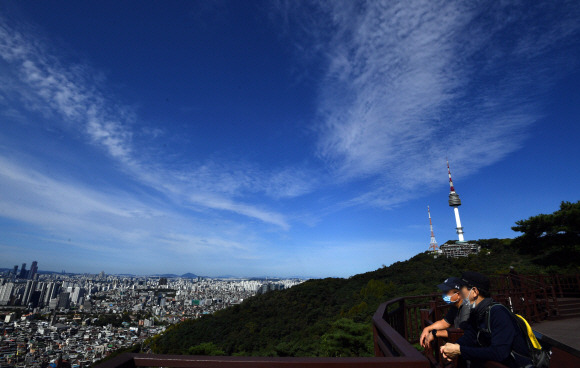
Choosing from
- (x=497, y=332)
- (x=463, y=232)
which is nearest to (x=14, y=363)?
(x=497, y=332)

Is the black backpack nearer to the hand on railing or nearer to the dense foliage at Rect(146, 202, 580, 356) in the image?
the hand on railing

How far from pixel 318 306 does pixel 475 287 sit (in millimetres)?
30913

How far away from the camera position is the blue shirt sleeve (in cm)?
149

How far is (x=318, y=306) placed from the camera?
29.8 metres

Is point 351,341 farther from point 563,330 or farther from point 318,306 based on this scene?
point 318,306

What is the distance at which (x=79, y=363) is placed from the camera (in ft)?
63.6

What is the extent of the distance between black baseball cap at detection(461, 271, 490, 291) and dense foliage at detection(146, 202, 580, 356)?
1302 cm

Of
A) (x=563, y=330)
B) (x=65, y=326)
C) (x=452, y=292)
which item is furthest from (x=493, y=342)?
(x=65, y=326)

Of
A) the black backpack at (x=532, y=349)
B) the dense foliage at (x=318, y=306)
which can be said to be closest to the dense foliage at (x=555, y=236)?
the dense foliage at (x=318, y=306)

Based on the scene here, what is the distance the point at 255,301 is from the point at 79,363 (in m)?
21.7

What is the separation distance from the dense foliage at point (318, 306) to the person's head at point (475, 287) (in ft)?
42.5

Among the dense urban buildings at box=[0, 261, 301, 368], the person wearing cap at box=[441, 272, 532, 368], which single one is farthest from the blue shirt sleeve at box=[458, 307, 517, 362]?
the dense urban buildings at box=[0, 261, 301, 368]

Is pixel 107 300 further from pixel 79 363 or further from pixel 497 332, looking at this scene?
pixel 497 332

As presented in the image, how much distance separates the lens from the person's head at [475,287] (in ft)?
6.48
